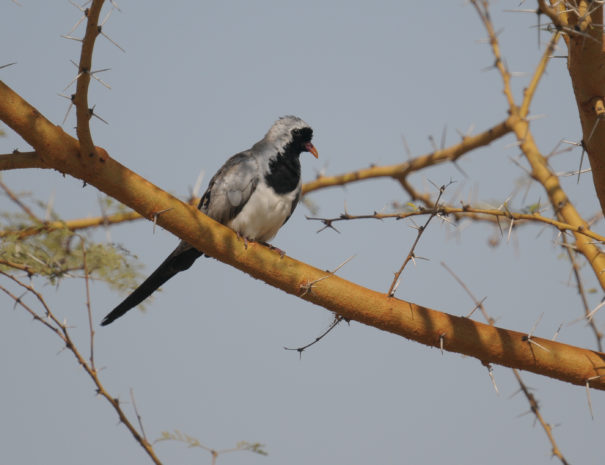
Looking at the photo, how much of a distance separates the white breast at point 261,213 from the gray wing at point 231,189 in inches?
1.9

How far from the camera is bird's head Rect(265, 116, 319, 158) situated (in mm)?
5807

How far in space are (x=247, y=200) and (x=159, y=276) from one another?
838 mm

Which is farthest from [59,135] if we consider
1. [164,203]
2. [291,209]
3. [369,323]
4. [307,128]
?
[307,128]

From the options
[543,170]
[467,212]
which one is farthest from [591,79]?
[543,170]

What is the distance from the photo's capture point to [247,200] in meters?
5.17

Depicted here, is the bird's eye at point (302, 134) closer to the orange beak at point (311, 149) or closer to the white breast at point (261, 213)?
the orange beak at point (311, 149)

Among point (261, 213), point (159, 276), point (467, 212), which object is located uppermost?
point (261, 213)

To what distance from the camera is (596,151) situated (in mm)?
3480

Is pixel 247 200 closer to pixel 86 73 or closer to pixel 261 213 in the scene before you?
pixel 261 213

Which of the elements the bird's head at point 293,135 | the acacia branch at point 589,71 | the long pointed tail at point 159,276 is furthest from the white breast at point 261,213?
the acacia branch at point 589,71

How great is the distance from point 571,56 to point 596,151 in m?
0.51

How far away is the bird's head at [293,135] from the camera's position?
5.81 m

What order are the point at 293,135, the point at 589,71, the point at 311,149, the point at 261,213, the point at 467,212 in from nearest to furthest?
the point at 589,71, the point at 467,212, the point at 261,213, the point at 293,135, the point at 311,149

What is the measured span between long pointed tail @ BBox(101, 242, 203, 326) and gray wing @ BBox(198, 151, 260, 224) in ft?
1.19
